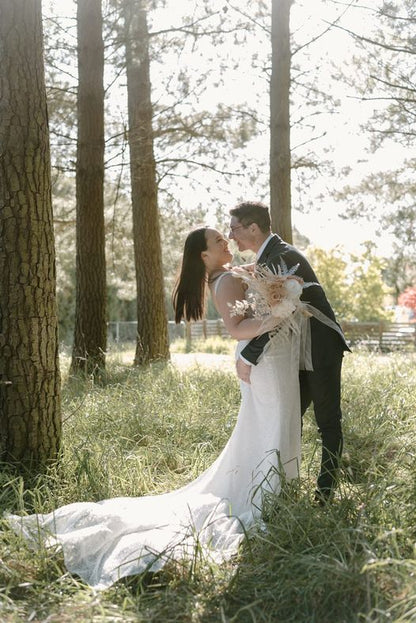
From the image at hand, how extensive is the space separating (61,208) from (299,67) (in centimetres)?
572

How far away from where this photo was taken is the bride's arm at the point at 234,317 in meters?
4.09

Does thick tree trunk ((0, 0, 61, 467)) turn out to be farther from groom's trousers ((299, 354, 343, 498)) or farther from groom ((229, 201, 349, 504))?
groom's trousers ((299, 354, 343, 498))

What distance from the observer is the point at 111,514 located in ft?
12.6

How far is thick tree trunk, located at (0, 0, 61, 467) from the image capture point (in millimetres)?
4672

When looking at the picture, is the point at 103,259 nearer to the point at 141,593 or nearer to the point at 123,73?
the point at 123,73

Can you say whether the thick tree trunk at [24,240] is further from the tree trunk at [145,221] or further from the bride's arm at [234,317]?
the tree trunk at [145,221]

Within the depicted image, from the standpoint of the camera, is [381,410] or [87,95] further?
[87,95]

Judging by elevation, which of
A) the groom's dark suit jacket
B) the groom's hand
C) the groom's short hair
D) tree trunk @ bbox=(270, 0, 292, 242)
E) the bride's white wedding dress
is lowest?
the bride's white wedding dress

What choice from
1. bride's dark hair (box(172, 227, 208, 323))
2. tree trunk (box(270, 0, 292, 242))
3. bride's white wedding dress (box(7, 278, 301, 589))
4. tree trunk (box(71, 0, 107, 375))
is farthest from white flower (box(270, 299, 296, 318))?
tree trunk (box(71, 0, 107, 375))

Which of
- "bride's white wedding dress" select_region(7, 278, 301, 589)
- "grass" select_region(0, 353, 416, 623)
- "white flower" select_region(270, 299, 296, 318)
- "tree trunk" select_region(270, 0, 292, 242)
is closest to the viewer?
"grass" select_region(0, 353, 416, 623)

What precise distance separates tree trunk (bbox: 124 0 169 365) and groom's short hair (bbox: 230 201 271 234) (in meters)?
6.37

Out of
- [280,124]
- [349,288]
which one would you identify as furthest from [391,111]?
[349,288]

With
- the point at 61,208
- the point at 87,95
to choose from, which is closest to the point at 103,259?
the point at 87,95

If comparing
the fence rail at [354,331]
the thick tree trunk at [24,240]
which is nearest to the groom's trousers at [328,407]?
the thick tree trunk at [24,240]
